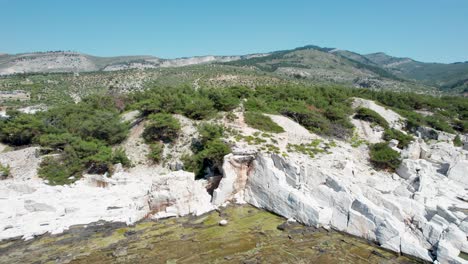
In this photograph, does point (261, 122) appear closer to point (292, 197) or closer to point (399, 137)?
point (292, 197)

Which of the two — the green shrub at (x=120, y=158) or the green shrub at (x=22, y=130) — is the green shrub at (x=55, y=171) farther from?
the green shrub at (x=22, y=130)

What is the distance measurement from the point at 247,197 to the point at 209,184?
2.74 m

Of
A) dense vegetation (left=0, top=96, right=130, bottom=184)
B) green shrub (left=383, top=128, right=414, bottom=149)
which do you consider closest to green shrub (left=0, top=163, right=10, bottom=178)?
dense vegetation (left=0, top=96, right=130, bottom=184)

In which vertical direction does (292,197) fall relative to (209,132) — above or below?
below

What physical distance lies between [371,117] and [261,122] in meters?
14.0

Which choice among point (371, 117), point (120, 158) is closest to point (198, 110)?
point (120, 158)

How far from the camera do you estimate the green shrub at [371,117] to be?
33875 millimetres

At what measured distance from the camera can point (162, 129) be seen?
28062 mm

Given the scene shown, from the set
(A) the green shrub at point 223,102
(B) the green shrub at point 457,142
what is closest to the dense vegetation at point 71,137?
Result: (A) the green shrub at point 223,102

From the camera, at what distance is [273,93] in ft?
134

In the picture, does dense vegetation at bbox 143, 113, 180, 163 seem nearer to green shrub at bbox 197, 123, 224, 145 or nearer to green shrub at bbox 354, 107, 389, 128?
green shrub at bbox 197, 123, 224, 145

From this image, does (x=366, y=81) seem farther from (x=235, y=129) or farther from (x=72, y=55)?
(x=72, y=55)

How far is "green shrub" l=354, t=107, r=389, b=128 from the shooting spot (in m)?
33.9

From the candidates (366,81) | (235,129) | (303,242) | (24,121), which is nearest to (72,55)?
(366,81)
